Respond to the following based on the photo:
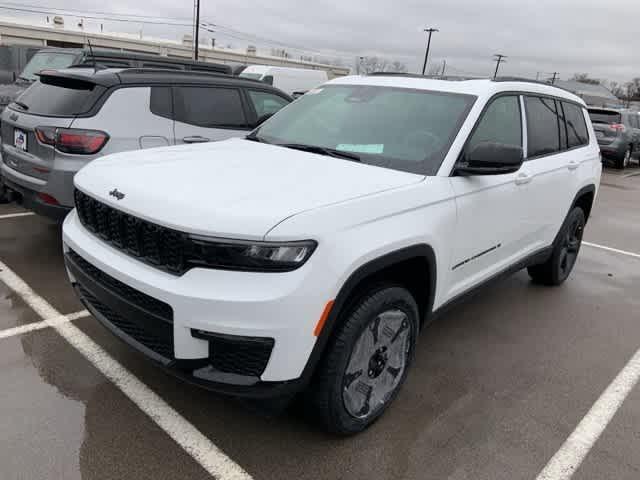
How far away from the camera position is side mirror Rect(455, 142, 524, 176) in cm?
293

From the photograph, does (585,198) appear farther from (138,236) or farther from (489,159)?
(138,236)

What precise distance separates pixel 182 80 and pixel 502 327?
3770 millimetres

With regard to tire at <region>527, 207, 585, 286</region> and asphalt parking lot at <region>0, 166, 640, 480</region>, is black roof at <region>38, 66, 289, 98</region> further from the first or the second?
tire at <region>527, 207, 585, 286</region>

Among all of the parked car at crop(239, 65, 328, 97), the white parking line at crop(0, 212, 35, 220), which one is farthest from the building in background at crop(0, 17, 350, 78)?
the white parking line at crop(0, 212, 35, 220)

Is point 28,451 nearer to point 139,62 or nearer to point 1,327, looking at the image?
point 1,327

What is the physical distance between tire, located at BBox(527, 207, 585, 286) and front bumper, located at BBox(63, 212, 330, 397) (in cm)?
336

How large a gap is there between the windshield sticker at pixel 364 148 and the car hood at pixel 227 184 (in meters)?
0.19

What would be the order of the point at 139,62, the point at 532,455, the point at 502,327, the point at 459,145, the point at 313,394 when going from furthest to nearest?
1. the point at 139,62
2. the point at 502,327
3. the point at 459,145
4. the point at 532,455
5. the point at 313,394

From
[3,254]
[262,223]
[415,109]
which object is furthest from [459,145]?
[3,254]

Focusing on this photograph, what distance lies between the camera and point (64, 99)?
15.4 ft

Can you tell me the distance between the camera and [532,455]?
2742 millimetres

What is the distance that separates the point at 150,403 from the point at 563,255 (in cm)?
404

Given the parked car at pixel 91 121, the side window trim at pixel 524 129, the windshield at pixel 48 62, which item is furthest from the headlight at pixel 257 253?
the windshield at pixel 48 62

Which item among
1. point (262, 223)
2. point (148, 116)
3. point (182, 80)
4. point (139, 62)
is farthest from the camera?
point (139, 62)
